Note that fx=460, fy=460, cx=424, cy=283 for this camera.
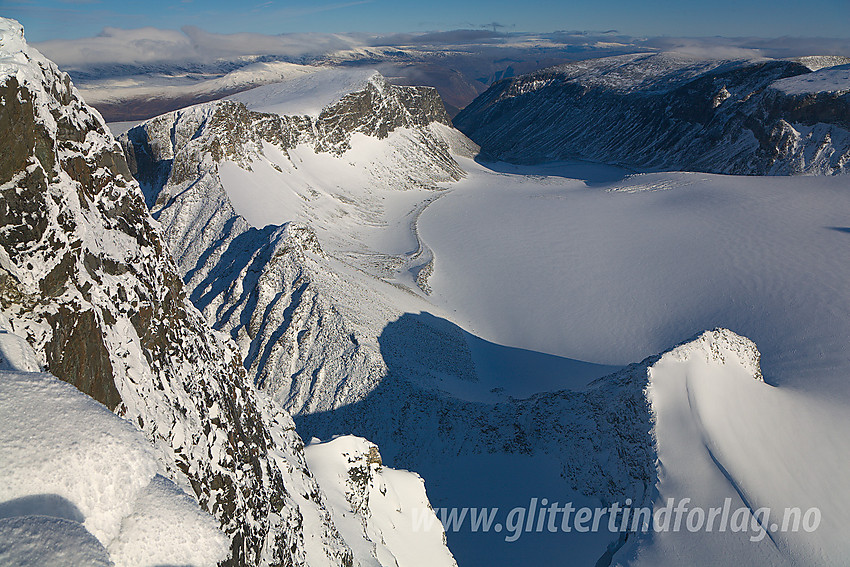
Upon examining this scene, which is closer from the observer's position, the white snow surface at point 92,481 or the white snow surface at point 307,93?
the white snow surface at point 92,481

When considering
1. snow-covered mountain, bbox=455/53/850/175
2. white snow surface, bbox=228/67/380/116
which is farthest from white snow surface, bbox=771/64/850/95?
white snow surface, bbox=228/67/380/116

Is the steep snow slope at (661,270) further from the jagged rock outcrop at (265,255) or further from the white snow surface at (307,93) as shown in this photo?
the white snow surface at (307,93)

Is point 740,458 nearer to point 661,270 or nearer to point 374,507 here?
point 374,507

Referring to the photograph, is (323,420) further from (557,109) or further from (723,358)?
(557,109)

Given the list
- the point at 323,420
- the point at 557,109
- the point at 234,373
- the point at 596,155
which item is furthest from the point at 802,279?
the point at 557,109

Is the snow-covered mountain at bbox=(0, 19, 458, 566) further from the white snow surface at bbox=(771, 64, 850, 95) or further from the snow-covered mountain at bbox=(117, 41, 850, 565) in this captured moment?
the white snow surface at bbox=(771, 64, 850, 95)

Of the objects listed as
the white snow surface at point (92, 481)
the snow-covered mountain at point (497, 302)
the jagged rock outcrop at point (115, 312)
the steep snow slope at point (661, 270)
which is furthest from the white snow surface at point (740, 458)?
the white snow surface at point (92, 481)
